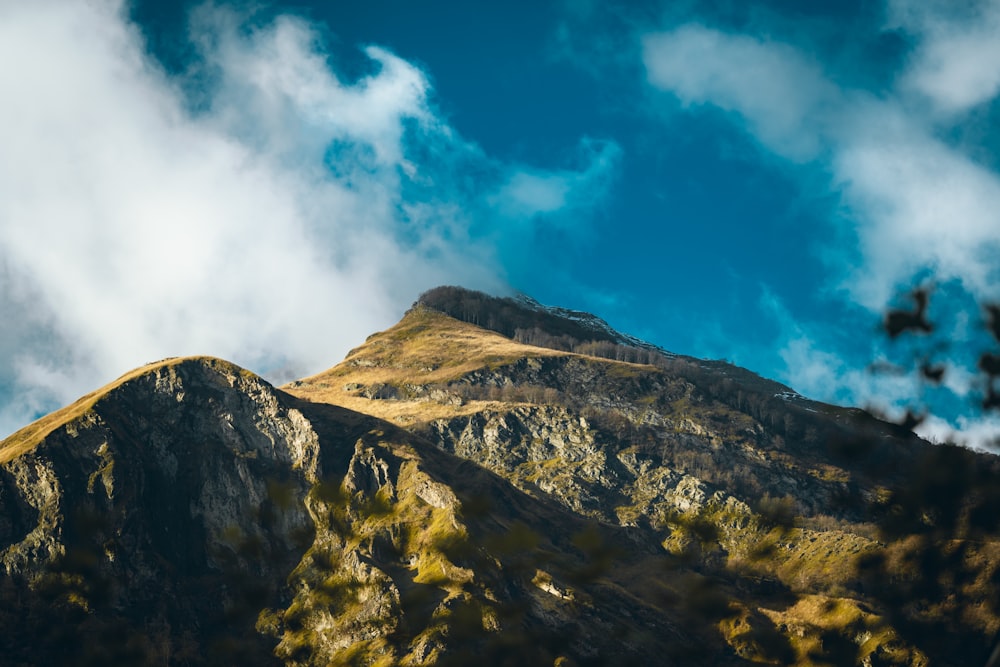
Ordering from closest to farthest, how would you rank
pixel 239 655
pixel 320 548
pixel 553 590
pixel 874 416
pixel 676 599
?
pixel 874 416 → pixel 320 548 → pixel 676 599 → pixel 239 655 → pixel 553 590

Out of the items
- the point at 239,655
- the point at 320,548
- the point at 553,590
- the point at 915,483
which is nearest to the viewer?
the point at 915,483

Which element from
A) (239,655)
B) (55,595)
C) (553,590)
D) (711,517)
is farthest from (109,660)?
(553,590)

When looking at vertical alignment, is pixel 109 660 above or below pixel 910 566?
below

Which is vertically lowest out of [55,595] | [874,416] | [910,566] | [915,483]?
[55,595]

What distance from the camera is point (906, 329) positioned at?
619 inches

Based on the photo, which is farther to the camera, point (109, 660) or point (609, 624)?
point (609, 624)

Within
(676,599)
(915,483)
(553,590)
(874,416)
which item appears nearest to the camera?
(915,483)

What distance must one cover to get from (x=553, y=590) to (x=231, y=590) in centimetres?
13538

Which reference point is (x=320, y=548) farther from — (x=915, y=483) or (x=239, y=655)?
(x=915, y=483)

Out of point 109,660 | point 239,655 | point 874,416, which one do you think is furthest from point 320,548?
point 874,416

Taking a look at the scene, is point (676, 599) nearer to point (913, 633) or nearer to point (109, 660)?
point (913, 633)

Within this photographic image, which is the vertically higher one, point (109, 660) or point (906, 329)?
point (906, 329)

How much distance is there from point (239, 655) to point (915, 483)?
634 inches

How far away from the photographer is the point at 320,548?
17.7m
